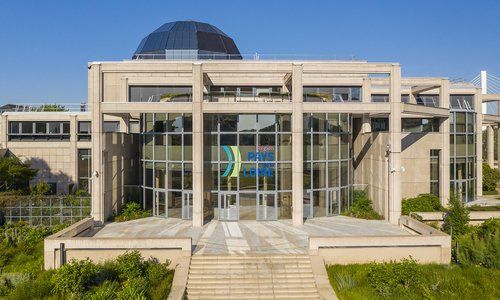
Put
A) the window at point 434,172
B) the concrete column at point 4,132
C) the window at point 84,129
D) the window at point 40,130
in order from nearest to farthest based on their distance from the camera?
the window at point 434,172
the concrete column at point 4,132
the window at point 84,129
the window at point 40,130

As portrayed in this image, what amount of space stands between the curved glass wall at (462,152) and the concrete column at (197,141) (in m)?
23.1

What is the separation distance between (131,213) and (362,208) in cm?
1794

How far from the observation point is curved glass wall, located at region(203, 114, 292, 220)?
28531 mm

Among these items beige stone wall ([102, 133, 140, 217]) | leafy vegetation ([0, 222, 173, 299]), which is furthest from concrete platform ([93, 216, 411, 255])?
leafy vegetation ([0, 222, 173, 299])

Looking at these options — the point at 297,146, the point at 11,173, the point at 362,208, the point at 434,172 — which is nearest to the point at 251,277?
the point at 297,146

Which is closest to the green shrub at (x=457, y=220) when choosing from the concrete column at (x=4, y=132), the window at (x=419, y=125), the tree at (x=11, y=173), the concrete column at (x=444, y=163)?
the concrete column at (x=444, y=163)

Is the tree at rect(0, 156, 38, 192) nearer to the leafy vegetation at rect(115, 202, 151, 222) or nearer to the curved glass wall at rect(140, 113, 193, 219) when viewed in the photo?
the leafy vegetation at rect(115, 202, 151, 222)

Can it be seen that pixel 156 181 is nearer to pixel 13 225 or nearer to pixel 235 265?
pixel 13 225

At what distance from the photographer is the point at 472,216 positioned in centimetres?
2761

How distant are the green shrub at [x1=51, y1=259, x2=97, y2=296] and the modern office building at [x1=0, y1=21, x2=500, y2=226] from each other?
9.98m

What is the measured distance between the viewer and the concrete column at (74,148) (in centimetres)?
4284

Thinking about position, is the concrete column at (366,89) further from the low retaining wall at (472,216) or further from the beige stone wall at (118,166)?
the beige stone wall at (118,166)

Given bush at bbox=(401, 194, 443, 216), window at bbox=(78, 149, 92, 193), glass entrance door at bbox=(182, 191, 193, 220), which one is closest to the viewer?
glass entrance door at bbox=(182, 191, 193, 220)

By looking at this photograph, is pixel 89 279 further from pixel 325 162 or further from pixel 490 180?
pixel 490 180
